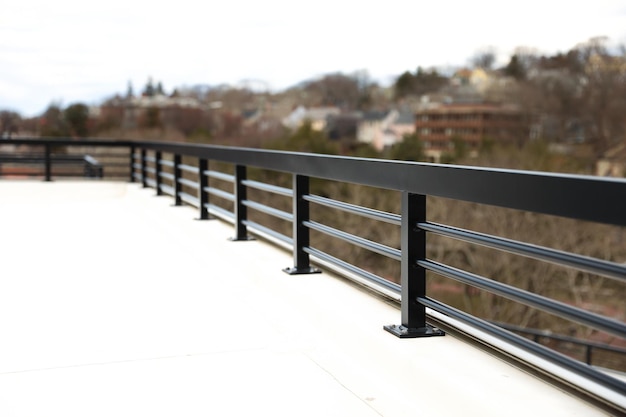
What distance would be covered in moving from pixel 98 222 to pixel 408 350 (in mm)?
7076

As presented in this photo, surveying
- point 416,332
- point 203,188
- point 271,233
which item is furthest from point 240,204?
point 416,332

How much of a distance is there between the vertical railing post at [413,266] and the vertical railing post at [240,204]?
12.9 ft

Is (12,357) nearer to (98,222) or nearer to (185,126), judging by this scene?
(98,222)

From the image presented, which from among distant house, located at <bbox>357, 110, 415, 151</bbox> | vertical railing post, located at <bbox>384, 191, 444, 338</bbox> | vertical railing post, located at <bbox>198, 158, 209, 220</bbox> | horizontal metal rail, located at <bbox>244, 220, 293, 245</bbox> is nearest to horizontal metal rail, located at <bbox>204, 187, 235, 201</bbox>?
vertical railing post, located at <bbox>198, 158, 209, 220</bbox>

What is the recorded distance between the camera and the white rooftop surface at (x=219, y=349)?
3215 mm

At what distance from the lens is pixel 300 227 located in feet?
19.9

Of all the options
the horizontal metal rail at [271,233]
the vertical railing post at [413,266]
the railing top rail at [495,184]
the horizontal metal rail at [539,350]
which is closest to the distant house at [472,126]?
the horizontal metal rail at [271,233]

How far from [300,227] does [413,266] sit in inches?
79.1

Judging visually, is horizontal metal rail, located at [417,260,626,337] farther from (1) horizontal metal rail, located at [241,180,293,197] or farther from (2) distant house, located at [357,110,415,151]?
(2) distant house, located at [357,110,415,151]

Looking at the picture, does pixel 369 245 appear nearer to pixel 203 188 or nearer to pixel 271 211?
pixel 271 211

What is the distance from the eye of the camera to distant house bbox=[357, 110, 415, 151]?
356 ft

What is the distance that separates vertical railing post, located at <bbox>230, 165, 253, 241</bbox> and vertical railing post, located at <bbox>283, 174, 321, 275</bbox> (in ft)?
6.18

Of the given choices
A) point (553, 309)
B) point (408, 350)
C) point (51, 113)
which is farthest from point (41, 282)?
point (51, 113)

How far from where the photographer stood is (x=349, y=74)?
401 feet
